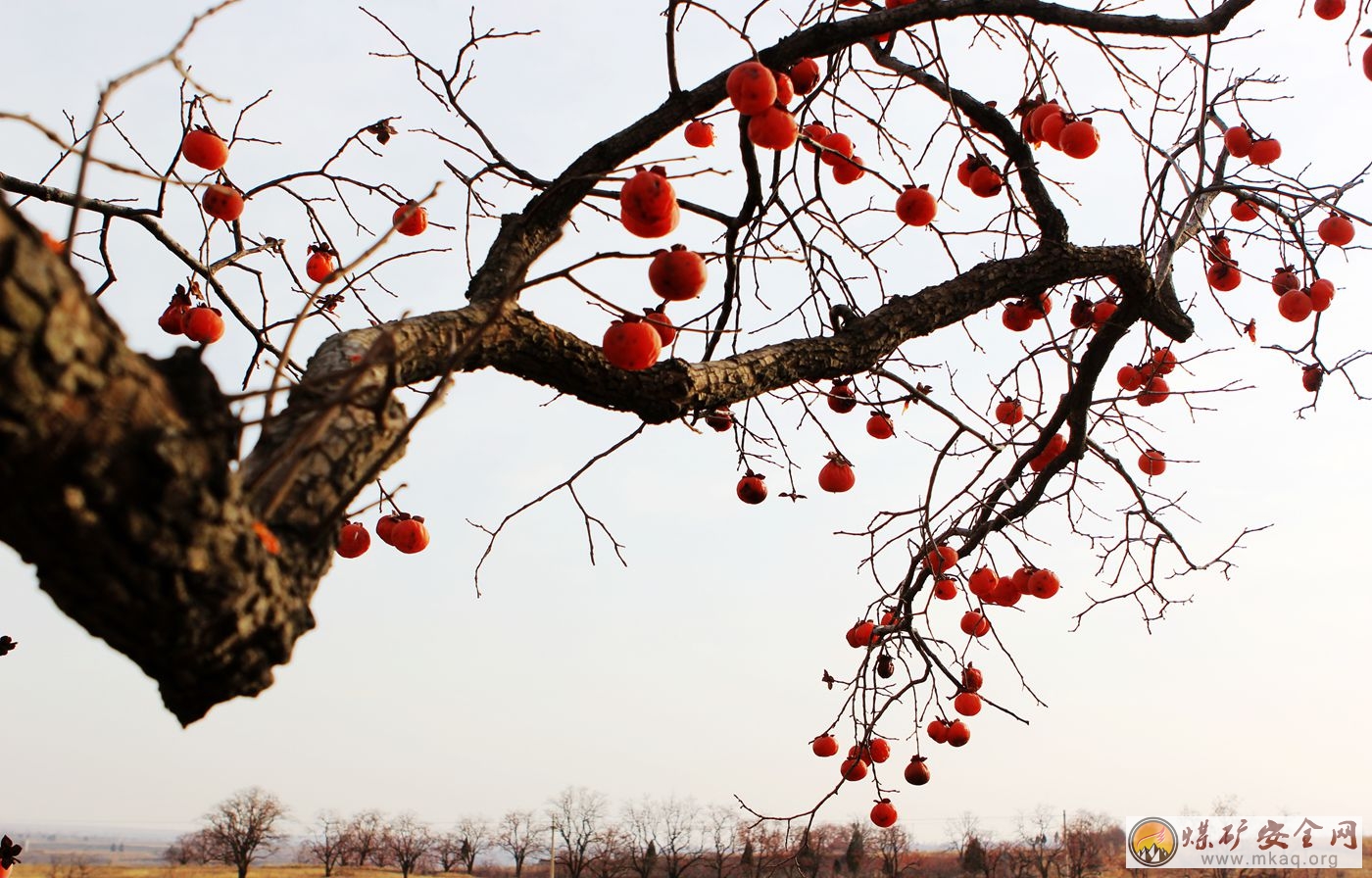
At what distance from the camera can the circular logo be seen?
131 feet

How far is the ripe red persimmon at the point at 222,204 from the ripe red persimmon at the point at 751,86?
5.69 ft

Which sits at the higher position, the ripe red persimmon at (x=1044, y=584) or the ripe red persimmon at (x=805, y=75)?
the ripe red persimmon at (x=805, y=75)

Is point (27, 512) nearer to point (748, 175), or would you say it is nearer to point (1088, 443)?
point (748, 175)

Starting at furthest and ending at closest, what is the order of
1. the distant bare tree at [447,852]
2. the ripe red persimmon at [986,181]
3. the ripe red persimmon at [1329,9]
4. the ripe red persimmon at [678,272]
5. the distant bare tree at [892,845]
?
the distant bare tree at [447,852]
the distant bare tree at [892,845]
the ripe red persimmon at [1329,9]
the ripe red persimmon at [986,181]
the ripe red persimmon at [678,272]

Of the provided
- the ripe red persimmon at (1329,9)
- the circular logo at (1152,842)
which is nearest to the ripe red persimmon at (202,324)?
the ripe red persimmon at (1329,9)

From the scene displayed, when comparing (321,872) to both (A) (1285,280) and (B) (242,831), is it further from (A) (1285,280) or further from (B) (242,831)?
(A) (1285,280)

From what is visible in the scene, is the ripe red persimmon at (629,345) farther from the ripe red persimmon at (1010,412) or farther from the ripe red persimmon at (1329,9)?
the ripe red persimmon at (1329,9)

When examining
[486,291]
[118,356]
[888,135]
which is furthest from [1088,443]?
[118,356]

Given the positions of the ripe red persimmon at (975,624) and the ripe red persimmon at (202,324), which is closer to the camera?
the ripe red persimmon at (202,324)

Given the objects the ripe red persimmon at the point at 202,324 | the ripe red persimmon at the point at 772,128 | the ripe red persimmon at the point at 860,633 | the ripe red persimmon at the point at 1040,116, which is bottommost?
the ripe red persimmon at the point at 860,633

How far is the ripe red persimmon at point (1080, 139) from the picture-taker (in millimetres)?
Result: 3098

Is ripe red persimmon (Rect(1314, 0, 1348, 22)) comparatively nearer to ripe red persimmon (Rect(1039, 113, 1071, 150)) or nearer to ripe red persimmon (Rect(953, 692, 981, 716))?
ripe red persimmon (Rect(1039, 113, 1071, 150))

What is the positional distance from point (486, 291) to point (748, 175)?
98 cm

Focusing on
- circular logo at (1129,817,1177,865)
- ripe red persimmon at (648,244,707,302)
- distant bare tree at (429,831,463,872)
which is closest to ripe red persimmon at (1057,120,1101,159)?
ripe red persimmon at (648,244,707,302)
